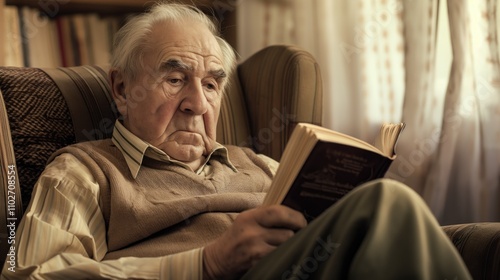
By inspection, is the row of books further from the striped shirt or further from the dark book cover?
the dark book cover

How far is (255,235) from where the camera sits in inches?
41.2

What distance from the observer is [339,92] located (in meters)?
2.33

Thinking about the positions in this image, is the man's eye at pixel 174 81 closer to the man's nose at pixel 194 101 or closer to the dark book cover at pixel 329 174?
the man's nose at pixel 194 101

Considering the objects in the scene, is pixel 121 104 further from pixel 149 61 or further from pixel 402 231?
pixel 402 231

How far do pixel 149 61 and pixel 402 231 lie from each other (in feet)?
Answer: 2.54

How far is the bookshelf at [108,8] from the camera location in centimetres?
233

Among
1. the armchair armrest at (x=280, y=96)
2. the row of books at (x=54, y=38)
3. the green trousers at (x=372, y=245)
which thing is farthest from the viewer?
the row of books at (x=54, y=38)

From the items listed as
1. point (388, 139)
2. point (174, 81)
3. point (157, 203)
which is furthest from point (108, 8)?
point (388, 139)

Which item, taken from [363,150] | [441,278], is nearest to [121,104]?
[363,150]

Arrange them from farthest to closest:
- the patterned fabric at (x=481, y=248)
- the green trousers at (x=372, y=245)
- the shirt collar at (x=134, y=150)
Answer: the shirt collar at (x=134, y=150), the patterned fabric at (x=481, y=248), the green trousers at (x=372, y=245)

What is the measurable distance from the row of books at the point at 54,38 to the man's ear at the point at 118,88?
843 millimetres

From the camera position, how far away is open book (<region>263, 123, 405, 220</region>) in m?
0.98

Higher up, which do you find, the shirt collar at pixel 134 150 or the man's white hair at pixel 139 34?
the man's white hair at pixel 139 34

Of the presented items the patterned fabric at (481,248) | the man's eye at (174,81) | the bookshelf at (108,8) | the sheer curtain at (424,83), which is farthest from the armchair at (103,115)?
the bookshelf at (108,8)
